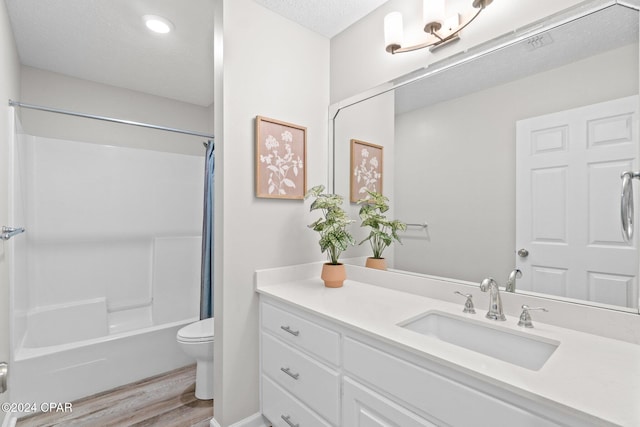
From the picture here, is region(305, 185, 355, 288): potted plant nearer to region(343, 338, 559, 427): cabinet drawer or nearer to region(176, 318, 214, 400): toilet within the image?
region(343, 338, 559, 427): cabinet drawer

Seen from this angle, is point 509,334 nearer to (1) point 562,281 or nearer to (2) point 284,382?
(1) point 562,281

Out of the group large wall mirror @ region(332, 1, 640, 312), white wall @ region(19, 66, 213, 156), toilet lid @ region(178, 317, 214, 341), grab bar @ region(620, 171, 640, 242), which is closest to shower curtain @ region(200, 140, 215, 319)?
toilet lid @ region(178, 317, 214, 341)

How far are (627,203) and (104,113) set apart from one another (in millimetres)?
3732

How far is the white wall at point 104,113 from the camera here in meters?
2.55

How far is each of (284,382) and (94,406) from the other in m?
1.44

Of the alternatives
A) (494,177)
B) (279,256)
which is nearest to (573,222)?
(494,177)

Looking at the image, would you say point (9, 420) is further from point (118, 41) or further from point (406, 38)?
point (406, 38)

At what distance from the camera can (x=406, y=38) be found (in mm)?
1681

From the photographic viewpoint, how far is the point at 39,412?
Result: 1.90 m

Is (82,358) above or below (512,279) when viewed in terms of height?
below

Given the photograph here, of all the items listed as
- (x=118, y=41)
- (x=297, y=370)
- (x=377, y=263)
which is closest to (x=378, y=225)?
(x=377, y=263)

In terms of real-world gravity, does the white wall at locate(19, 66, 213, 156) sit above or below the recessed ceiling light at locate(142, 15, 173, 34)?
below

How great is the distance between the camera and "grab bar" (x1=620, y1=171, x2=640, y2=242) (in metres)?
1.00

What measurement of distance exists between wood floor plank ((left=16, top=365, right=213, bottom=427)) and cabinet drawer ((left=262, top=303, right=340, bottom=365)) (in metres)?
0.82
